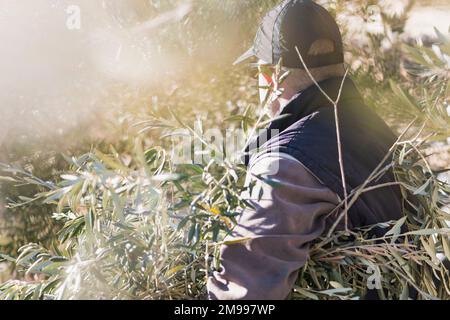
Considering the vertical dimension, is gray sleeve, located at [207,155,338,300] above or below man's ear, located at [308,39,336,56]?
below

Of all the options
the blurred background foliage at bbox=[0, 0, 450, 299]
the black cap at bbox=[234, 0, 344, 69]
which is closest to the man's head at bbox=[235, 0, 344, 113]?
the black cap at bbox=[234, 0, 344, 69]

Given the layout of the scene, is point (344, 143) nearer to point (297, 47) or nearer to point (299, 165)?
point (299, 165)

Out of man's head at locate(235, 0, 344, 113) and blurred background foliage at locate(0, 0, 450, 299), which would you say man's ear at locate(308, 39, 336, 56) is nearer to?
man's head at locate(235, 0, 344, 113)

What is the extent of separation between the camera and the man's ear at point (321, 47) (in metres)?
2.07

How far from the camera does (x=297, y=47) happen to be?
2055 millimetres

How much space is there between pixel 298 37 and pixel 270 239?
674mm

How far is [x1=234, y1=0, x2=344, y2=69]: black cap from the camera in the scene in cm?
205

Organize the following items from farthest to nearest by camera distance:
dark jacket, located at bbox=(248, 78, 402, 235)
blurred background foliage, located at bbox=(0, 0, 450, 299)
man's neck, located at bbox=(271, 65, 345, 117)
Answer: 1. man's neck, located at bbox=(271, 65, 345, 117)
2. dark jacket, located at bbox=(248, 78, 402, 235)
3. blurred background foliage, located at bbox=(0, 0, 450, 299)

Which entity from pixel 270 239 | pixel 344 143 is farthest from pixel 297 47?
pixel 270 239

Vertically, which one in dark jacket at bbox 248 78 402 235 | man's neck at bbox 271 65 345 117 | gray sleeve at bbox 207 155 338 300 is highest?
man's neck at bbox 271 65 345 117

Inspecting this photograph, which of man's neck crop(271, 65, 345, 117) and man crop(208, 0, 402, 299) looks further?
man's neck crop(271, 65, 345, 117)

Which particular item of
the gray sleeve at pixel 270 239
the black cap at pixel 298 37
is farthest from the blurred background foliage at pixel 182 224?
the black cap at pixel 298 37
